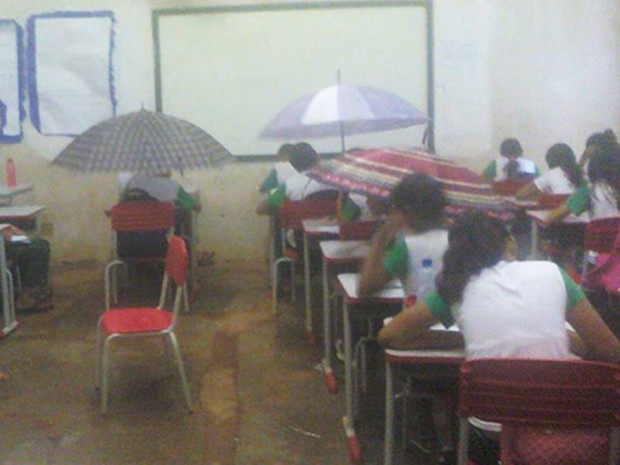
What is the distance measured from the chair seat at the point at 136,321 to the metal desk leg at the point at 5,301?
4.62ft

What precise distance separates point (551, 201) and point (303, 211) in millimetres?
1764

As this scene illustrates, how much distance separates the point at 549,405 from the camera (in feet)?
6.49

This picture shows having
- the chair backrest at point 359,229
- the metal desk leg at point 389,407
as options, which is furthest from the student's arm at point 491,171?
the metal desk leg at point 389,407

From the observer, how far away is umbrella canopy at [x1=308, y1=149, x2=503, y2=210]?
339cm

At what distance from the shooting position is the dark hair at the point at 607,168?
15.3 feet

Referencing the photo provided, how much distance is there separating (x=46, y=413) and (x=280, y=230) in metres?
2.67

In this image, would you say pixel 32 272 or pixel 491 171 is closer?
pixel 32 272

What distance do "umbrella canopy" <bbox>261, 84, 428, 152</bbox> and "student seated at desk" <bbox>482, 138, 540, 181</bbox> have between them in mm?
2042

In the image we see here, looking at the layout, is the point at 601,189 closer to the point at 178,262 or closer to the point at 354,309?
the point at 354,309

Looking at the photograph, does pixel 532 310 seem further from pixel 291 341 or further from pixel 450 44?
pixel 450 44

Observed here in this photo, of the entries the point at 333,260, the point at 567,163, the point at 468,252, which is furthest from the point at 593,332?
the point at 567,163

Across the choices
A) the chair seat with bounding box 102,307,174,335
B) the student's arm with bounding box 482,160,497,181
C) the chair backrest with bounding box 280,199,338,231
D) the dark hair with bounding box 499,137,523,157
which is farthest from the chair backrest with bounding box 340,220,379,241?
the student's arm with bounding box 482,160,497,181

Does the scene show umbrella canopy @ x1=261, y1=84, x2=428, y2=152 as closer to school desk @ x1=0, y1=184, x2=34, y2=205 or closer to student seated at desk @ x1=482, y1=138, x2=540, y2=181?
student seated at desk @ x1=482, y1=138, x2=540, y2=181

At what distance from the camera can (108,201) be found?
783cm
